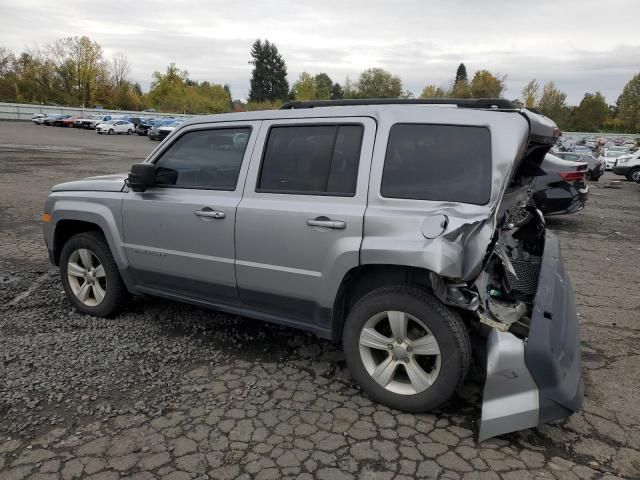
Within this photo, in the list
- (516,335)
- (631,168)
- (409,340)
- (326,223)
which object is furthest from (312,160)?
Result: (631,168)

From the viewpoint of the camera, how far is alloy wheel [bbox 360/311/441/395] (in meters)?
2.92

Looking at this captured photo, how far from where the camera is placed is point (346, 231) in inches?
119

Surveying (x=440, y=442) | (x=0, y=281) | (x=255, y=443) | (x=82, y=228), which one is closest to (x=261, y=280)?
(x=255, y=443)

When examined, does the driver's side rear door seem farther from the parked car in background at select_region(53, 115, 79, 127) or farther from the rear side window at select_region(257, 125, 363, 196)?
the parked car in background at select_region(53, 115, 79, 127)

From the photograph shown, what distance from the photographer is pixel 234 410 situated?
3.04 metres

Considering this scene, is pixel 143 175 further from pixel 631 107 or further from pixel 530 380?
pixel 631 107

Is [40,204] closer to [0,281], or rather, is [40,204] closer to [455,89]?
[0,281]

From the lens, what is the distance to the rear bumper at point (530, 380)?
2.59 meters

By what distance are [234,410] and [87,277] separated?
2.13 meters

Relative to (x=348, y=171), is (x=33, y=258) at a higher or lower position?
lower

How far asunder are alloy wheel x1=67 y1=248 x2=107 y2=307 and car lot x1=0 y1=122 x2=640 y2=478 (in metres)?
0.21

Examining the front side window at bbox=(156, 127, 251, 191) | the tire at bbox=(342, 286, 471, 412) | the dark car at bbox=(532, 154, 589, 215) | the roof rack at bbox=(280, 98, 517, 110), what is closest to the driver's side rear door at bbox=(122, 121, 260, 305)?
the front side window at bbox=(156, 127, 251, 191)

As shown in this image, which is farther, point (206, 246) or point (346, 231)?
point (206, 246)

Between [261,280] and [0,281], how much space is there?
3496 mm
